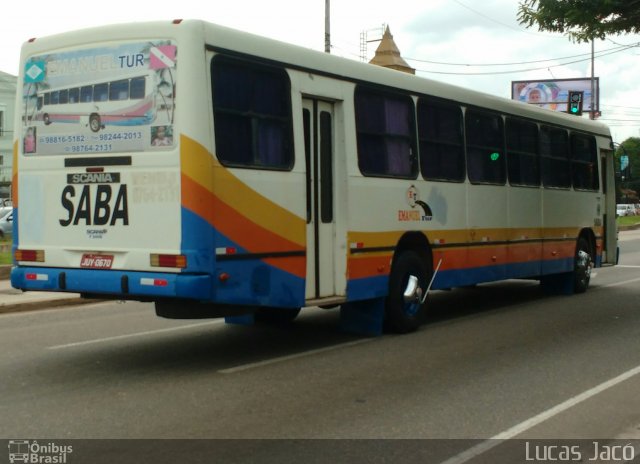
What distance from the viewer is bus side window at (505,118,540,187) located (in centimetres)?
1291

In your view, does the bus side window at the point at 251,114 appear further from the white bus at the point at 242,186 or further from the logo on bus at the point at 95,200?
the logo on bus at the point at 95,200

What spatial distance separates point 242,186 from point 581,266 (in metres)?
9.24

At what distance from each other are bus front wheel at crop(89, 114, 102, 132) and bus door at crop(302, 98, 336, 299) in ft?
7.12

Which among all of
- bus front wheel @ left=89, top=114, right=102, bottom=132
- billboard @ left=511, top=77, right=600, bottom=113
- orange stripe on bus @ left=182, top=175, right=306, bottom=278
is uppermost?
billboard @ left=511, top=77, right=600, bottom=113

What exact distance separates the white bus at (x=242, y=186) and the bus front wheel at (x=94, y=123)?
0.35 ft

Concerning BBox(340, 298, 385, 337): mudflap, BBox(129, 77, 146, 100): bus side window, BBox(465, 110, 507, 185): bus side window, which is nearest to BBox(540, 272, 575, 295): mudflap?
BBox(465, 110, 507, 185): bus side window

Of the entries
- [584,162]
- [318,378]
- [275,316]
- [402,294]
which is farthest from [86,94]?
[584,162]

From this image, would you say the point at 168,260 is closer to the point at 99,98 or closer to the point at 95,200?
the point at 95,200

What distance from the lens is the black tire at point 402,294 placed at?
10.2 meters

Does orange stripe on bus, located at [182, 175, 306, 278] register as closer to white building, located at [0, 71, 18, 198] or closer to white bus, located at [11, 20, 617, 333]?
white bus, located at [11, 20, 617, 333]

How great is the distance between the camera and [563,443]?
5820mm

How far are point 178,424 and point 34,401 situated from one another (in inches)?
58.5

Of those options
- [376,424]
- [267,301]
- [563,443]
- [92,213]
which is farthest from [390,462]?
[92,213]

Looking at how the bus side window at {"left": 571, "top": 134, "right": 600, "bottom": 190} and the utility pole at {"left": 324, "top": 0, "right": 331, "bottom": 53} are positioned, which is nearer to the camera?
the bus side window at {"left": 571, "top": 134, "right": 600, "bottom": 190}
